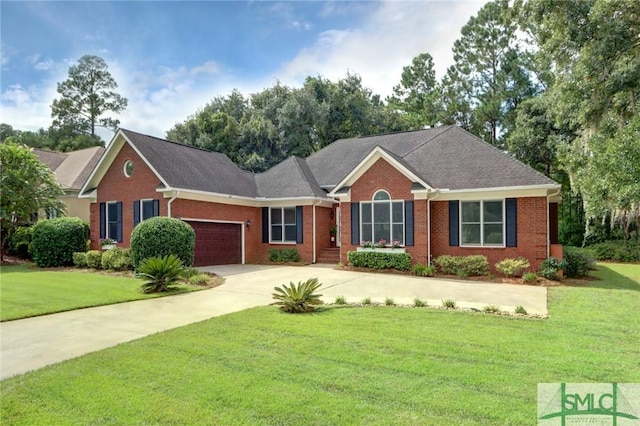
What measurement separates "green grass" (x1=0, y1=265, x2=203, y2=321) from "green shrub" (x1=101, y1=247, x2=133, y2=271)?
2.77 feet

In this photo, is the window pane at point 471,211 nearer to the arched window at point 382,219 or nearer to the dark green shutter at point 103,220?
the arched window at point 382,219

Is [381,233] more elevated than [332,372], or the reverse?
[381,233]

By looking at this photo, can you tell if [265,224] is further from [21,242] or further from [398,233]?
[21,242]

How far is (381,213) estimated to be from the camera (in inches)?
642

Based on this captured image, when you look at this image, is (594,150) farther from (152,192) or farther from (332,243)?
(152,192)

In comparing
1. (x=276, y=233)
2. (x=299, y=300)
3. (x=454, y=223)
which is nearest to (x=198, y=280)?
(x=299, y=300)

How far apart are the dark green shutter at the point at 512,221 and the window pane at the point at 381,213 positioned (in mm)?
4382

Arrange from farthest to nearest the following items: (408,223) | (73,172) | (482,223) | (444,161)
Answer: (73,172) < (444,161) < (408,223) < (482,223)

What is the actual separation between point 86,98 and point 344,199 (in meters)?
45.4

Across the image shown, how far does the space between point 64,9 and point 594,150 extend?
599 inches

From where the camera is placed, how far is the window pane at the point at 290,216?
2000 centimetres

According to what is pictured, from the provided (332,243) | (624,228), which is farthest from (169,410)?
(624,228)

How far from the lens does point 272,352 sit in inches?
225

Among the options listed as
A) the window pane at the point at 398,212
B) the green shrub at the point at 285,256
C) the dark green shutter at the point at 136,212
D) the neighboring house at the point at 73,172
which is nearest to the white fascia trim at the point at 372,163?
the window pane at the point at 398,212
